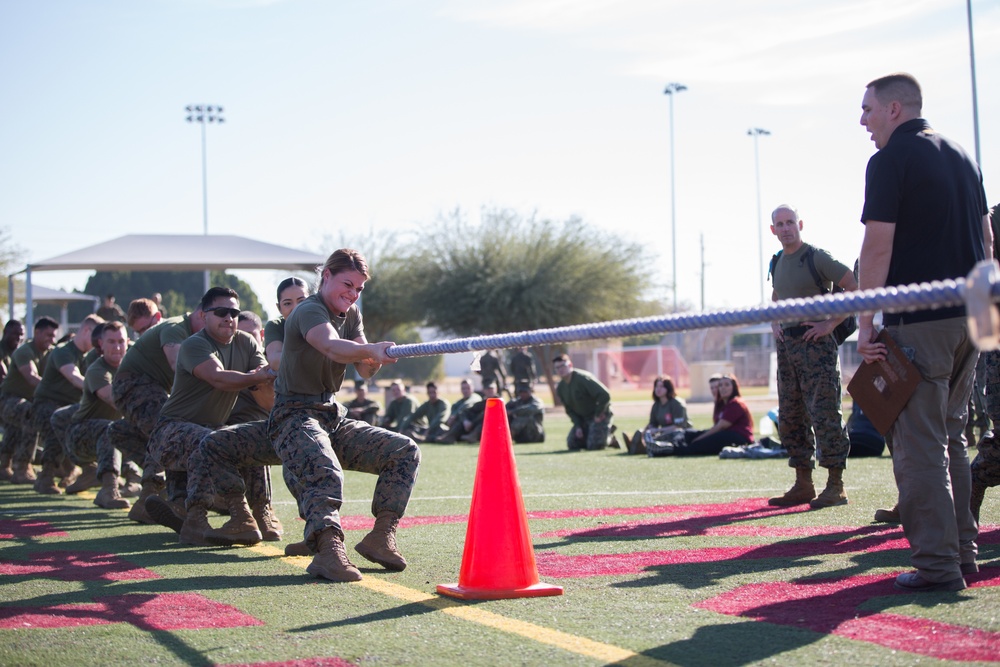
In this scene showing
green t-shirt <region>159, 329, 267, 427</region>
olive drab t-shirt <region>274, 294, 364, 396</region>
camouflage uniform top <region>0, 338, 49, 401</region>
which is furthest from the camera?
camouflage uniform top <region>0, 338, 49, 401</region>

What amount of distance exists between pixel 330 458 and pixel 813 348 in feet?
13.2

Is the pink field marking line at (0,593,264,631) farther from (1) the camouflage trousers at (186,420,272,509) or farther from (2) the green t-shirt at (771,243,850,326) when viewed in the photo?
(2) the green t-shirt at (771,243,850,326)

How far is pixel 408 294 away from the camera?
46.8 metres

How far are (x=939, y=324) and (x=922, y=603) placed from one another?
1.24m

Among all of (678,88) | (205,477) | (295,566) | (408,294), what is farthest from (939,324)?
(678,88)

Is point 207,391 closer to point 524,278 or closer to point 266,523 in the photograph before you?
point 266,523

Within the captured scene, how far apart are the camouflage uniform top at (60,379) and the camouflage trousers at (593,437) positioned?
8.61 metres

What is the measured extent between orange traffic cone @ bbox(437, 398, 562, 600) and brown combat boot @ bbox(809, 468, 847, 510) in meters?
3.77

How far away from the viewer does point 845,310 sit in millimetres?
3799

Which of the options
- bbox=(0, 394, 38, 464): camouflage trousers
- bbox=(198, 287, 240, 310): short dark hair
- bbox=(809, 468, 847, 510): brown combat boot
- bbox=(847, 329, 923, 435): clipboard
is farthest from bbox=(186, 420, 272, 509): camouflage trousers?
bbox=(0, 394, 38, 464): camouflage trousers

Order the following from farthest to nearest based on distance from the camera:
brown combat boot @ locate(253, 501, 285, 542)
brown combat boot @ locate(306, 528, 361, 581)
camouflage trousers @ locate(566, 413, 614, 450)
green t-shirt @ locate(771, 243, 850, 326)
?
camouflage trousers @ locate(566, 413, 614, 450) < green t-shirt @ locate(771, 243, 850, 326) < brown combat boot @ locate(253, 501, 285, 542) < brown combat boot @ locate(306, 528, 361, 581)

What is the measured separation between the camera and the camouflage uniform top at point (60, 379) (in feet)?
40.7

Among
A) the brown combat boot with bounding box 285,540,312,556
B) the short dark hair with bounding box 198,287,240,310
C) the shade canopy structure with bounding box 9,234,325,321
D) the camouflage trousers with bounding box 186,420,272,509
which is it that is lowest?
the brown combat boot with bounding box 285,540,312,556

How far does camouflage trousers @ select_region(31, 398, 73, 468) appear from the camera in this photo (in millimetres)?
12195
